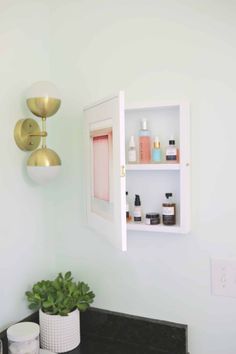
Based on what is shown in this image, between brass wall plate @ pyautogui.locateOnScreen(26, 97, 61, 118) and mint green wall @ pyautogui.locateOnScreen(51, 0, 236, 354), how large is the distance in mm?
202

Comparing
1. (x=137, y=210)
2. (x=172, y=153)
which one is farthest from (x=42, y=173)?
(x=172, y=153)

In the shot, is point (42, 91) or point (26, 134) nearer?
point (42, 91)

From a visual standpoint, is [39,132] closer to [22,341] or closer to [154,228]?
[154,228]

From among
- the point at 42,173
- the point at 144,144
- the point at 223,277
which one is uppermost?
the point at 144,144

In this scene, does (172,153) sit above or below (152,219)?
above

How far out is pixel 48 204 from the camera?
5.39 feet

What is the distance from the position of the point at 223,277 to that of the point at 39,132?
2.85ft

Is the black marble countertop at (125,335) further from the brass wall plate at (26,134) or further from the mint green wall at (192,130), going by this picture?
the brass wall plate at (26,134)

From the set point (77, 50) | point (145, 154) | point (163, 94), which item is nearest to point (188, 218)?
point (145, 154)

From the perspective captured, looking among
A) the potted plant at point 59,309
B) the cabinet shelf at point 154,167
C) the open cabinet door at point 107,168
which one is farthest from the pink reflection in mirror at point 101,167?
the potted plant at point 59,309

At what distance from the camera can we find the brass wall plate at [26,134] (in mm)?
1452

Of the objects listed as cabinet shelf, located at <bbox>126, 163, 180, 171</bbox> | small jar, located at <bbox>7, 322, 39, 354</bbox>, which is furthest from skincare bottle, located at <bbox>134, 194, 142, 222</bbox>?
small jar, located at <bbox>7, 322, 39, 354</bbox>

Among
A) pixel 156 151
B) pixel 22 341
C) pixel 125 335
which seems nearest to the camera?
pixel 22 341

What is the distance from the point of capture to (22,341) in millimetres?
1290
